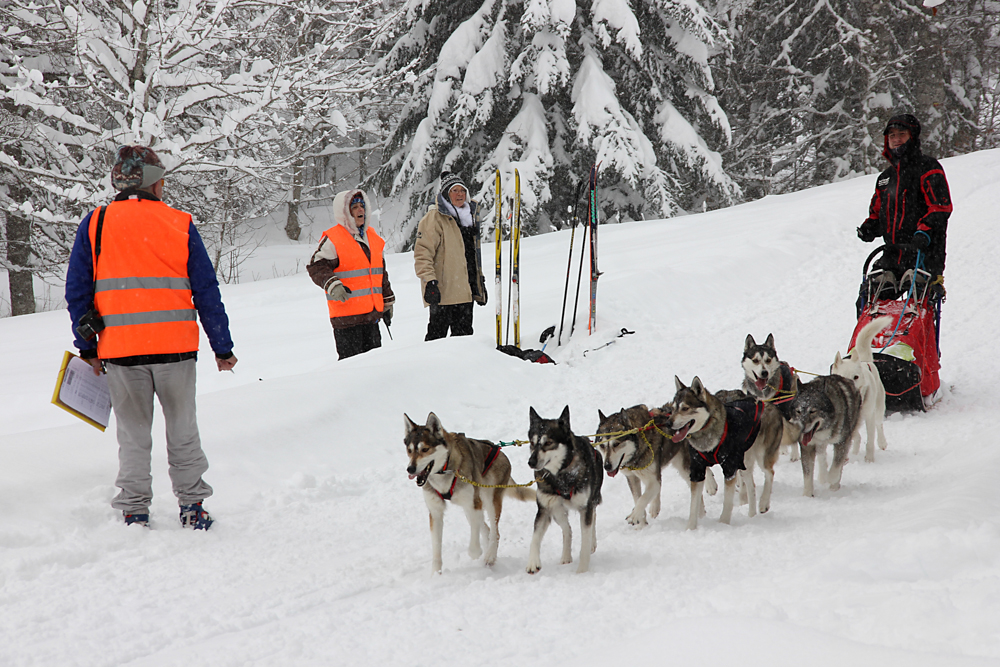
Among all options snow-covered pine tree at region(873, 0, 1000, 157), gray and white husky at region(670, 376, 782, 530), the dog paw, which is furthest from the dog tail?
snow-covered pine tree at region(873, 0, 1000, 157)

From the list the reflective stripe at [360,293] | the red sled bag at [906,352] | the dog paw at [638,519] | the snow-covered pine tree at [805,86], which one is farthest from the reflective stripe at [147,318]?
the snow-covered pine tree at [805,86]

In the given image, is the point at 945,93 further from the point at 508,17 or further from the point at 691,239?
the point at 508,17

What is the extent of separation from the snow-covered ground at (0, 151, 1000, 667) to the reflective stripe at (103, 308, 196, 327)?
105 centimetres

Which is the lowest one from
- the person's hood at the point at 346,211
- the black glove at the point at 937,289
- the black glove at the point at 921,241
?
the black glove at the point at 937,289

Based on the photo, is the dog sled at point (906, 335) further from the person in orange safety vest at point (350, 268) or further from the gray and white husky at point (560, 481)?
the person in orange safety vest at point (350, 268)

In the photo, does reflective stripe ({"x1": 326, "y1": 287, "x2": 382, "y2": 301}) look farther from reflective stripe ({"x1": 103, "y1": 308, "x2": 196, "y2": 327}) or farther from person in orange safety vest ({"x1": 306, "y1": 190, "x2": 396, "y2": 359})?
reflective stripe ({"x1": 103, "y1": 308, "x2": 196, "y2": 327})

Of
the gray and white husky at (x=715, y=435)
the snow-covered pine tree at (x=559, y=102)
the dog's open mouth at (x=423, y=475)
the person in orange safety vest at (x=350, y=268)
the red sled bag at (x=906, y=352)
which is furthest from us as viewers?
the snow-covered pine tree at (x=559, y=102)

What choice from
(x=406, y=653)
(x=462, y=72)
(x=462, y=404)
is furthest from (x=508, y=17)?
(x=406, y=653)

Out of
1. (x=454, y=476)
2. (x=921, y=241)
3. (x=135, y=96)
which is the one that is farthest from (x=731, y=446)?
(x=135, y=96)

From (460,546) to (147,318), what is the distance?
2.17 m

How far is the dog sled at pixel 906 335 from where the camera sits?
5.38m

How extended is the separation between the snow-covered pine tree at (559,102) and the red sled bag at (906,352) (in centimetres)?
810

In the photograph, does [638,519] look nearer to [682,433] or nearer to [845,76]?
[682,433]

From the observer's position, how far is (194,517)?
144 inches
